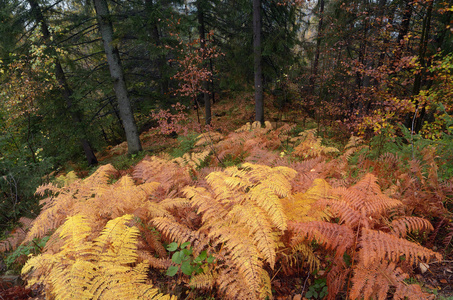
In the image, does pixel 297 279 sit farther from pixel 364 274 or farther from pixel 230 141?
pixel 230 141

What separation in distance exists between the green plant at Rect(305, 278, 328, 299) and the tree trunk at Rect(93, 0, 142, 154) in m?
9.13

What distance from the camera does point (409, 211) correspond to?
8.36 feet

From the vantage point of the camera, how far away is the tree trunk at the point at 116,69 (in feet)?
24.9

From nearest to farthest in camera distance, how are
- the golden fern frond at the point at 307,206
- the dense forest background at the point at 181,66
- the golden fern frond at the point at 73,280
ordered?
the golden fern frond at the point at 73,280
the golden fern frond at the point at 307,206
the dense forest background at the point at 181,66

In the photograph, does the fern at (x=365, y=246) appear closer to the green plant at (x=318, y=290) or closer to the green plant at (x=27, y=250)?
the green plant at (x=318, y=290)

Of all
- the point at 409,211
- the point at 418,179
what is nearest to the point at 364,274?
the point at 409,211

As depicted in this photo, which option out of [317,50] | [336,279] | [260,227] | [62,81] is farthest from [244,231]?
[62,81]

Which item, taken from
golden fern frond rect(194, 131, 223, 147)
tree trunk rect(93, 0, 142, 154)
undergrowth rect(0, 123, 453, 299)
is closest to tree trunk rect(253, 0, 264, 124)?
golden fern frond rect(194, 131, 223, 147)

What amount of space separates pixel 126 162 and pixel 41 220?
6687mm

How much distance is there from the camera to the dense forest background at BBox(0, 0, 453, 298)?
5.23 metres

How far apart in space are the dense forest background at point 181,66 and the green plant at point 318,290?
2712mm

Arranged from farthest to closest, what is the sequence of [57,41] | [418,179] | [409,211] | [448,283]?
[57,41], [418,179], [409,211], [448,283]

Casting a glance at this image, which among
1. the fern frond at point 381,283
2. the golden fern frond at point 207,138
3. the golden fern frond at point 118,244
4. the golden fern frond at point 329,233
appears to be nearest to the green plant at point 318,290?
the fern frond at point 381,283

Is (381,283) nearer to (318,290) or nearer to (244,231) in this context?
(318,290)
